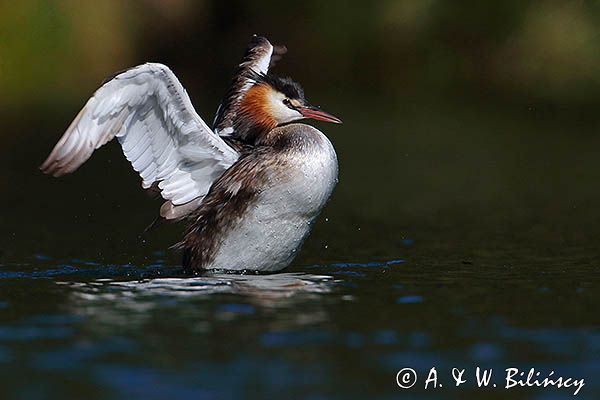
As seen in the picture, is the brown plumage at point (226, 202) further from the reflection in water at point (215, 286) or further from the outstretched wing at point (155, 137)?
the reflection in water at point (215, 286)

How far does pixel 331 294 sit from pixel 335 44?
18.0 m

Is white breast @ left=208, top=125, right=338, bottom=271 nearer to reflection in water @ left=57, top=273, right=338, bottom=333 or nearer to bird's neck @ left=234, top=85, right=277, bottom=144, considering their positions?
reflection in water @ left=57, top=273, right=338, bottom=333

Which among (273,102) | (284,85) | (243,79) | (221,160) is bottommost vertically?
(221,160)

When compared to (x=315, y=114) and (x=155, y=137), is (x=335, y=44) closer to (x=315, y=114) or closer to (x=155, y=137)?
(x=315, y=114)

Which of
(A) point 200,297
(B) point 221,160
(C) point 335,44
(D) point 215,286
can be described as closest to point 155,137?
(B) point 221,160

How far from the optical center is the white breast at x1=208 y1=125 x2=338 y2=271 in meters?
9.99

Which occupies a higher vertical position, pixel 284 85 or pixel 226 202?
pixel 284 85

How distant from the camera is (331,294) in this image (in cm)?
901

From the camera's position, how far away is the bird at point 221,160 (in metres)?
9.79

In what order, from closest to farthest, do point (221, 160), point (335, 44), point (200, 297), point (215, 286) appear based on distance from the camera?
point (200, 297)
point (215, 286)
point (221, 160)
point (335, 44)

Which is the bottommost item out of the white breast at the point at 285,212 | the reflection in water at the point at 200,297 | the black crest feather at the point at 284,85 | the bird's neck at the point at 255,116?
the reflection in water at the point at 200,297

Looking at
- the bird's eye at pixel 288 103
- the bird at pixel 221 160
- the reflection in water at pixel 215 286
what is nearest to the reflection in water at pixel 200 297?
the reflection in water at pixel 215 286

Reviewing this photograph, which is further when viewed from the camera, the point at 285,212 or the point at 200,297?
the point at 285,212

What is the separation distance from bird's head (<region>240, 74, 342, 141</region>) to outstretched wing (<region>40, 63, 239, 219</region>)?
0.44 m
